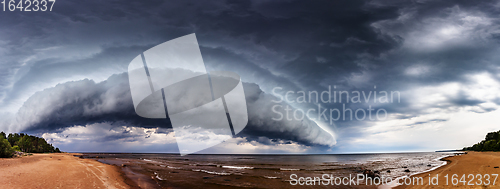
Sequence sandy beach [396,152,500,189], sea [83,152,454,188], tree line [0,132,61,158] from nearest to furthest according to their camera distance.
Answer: sandy beach [396,152,500,189], sea [83,152,454,188], tree line [0,132,61,158]

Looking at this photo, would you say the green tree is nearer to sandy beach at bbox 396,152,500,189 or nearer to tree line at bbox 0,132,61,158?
tree line at bbox 0,132,61,158

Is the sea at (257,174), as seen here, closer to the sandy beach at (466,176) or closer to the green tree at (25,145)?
the sandy beach at (466,176)

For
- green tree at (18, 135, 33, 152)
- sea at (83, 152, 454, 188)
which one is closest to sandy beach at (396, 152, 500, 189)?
sea at (83, 152, 454, 188)

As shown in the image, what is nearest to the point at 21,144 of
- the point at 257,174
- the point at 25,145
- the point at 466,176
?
the point at 25,145

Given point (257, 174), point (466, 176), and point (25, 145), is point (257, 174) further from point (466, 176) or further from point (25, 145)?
point (25, 145)

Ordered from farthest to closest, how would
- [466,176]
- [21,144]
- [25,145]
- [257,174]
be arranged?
[25,145], [21,144], [257,174], [466,176]

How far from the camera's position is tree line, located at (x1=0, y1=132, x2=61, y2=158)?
40219 mm

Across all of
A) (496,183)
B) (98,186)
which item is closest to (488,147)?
(496,183)

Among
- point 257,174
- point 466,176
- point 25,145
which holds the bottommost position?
point 25,145

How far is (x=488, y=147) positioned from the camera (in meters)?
89.1

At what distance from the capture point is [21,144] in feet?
299

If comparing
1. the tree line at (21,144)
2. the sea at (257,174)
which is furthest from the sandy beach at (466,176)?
the tree line at (21,144)

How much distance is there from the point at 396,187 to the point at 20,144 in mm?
139767

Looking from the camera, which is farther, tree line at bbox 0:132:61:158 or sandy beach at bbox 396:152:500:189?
tree line at bbox 0:132:61:158
